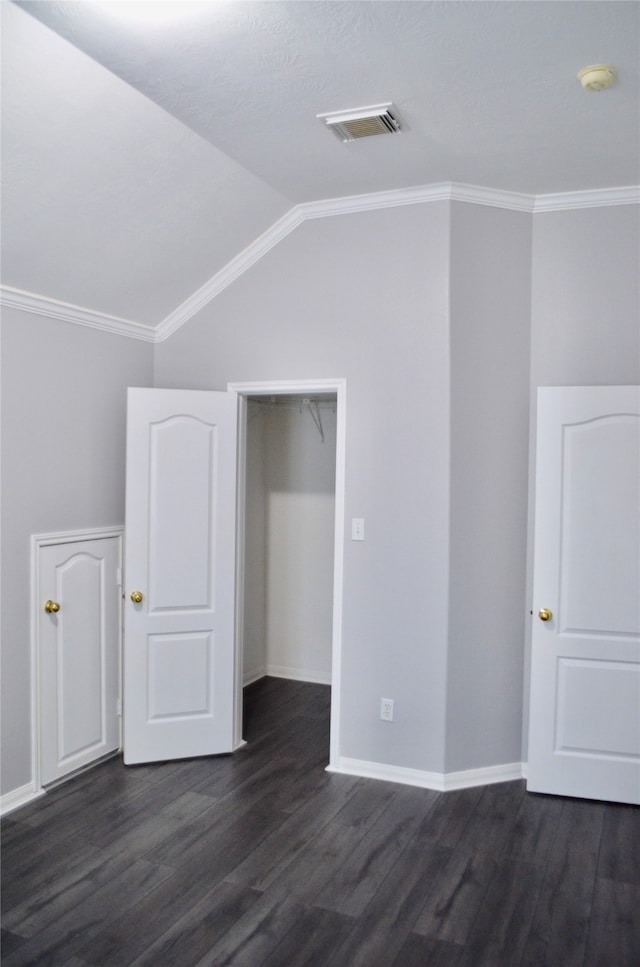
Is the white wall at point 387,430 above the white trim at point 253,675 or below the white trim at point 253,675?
above

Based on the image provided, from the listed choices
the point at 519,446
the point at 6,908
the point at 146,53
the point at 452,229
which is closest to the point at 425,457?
the point at 519,446

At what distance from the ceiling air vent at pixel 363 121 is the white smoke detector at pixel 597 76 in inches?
26.4

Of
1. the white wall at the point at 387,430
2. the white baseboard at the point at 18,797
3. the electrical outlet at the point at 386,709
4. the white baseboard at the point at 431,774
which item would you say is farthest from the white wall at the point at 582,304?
the white baseboard at the point at 18,797

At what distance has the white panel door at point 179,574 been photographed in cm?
375

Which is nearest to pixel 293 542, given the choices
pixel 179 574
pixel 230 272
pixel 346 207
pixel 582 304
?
pixel 179 574

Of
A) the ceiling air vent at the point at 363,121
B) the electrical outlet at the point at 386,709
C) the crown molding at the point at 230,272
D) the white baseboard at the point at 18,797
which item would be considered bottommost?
the white baseboard at the point at 18,797

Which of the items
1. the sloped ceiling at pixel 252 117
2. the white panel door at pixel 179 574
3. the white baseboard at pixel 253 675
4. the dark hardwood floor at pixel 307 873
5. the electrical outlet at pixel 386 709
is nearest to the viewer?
the sloped ceiling at pixel 252 117

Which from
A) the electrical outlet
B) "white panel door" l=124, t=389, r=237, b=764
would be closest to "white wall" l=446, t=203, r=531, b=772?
the electrical outlet

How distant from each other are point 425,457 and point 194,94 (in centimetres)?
183

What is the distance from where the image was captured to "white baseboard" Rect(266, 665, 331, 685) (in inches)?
203

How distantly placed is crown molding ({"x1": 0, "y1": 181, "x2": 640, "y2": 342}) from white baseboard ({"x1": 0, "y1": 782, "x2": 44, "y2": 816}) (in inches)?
85.5

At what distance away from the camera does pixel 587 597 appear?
3.45 meters

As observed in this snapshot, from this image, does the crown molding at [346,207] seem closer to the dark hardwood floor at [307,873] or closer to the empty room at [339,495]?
the empty room at [339,495]

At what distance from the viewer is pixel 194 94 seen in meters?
2.61
